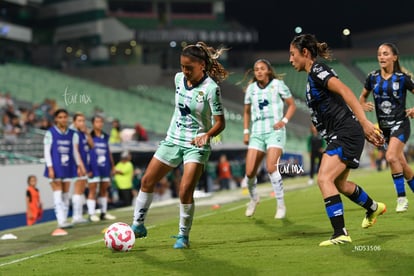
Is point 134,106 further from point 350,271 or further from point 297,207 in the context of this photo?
point 350,271

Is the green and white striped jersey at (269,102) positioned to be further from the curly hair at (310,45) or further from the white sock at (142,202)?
the curly hair at (310,45)

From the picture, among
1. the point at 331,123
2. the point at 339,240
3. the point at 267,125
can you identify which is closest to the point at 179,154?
the point at 331,123

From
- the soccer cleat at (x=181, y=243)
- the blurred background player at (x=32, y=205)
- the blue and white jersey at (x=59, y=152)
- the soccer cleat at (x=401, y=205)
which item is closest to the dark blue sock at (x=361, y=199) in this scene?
the soccer cleat at (x=181, y=243)

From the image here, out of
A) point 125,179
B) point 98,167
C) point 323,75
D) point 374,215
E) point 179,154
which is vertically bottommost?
point 125,179

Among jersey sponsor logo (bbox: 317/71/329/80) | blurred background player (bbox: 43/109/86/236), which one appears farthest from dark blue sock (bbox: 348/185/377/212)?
blurred background player (bbox: 43/109/86/236)

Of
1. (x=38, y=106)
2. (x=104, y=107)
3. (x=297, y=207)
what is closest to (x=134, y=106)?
(x=104, y=107)

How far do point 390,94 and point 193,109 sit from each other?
3781 millimetres

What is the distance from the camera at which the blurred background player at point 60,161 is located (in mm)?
14953

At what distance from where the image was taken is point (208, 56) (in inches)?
370

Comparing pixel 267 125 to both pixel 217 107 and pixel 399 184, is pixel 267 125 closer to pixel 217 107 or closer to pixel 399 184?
pixel 399 184

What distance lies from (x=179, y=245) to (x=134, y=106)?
34329 mm

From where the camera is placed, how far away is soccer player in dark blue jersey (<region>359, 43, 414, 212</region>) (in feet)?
38.6

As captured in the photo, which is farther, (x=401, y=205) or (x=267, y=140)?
(x=267, y=140)

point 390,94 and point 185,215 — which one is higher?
point 390,94
